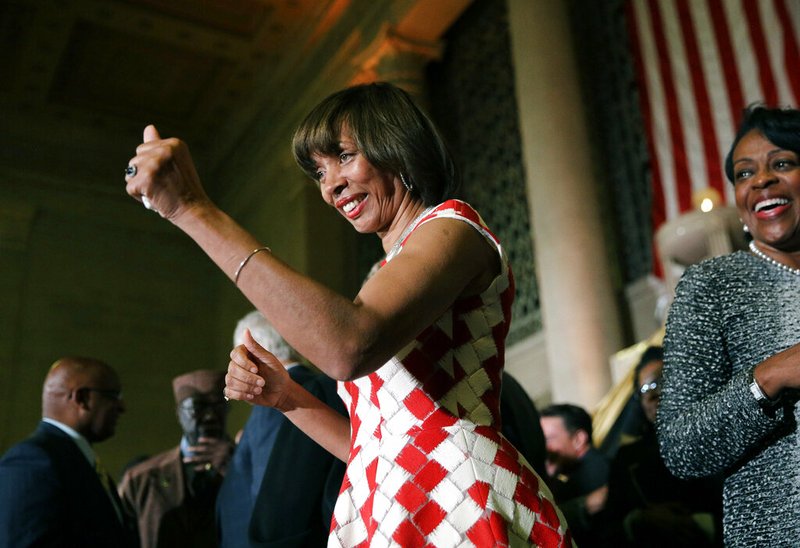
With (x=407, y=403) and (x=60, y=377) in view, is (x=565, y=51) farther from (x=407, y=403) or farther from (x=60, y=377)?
(x=407, y=403)

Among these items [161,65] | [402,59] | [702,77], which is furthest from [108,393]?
[161,65]

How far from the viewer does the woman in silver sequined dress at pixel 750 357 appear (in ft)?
5.02

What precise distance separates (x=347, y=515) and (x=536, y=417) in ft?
4.67

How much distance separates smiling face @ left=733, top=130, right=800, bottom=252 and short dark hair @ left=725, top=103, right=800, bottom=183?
13mm

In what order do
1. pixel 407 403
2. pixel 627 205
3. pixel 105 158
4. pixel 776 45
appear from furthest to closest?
1. pixel 105 158
2. pixel 627 205
3. pixel 776 45
4. pixel 407 403

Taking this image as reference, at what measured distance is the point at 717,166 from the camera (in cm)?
664

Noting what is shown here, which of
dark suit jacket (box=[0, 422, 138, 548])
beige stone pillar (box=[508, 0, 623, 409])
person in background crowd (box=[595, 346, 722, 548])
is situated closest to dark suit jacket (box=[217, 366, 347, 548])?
dark suit jacket (box=[0, 422, 138, 548])

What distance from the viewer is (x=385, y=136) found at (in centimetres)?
146

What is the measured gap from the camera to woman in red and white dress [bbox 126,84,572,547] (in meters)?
1.15

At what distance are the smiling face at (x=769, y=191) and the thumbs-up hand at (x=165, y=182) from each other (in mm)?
1149

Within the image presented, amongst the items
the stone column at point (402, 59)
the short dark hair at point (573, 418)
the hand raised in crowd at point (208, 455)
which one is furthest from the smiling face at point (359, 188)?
the stone column at point (402, 59)

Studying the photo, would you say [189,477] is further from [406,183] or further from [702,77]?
[702,77]

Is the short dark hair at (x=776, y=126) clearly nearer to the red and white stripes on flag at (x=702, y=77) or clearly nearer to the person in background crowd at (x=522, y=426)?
the person in background crowd at (x=522, y=426)

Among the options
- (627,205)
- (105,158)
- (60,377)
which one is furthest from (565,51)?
(105,158)
